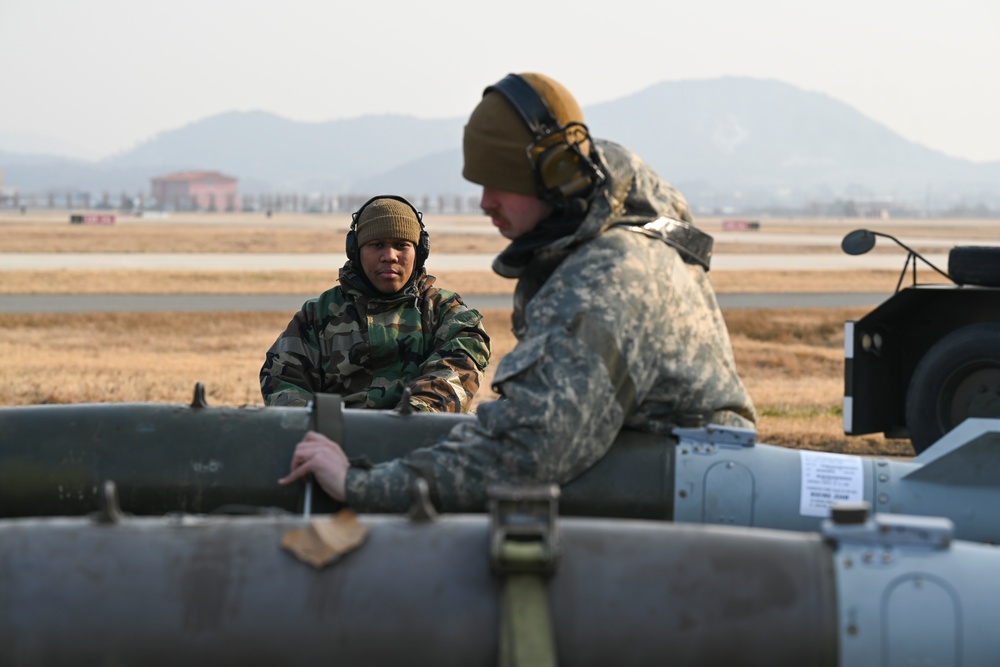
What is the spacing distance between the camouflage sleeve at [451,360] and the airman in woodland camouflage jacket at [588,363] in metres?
1.51

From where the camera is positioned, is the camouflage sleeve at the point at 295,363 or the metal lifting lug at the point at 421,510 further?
the camouflage sleeve at the point at 295,363

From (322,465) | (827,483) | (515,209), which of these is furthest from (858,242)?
(322,465)

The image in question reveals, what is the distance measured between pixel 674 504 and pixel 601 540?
0.96 metres

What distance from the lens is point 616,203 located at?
347 centimetres

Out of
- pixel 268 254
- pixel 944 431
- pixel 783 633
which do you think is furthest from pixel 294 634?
pixel 268 254

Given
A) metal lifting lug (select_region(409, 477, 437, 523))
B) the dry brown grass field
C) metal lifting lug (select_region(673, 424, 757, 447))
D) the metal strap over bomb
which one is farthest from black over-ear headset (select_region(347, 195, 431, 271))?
the dry brown grass field

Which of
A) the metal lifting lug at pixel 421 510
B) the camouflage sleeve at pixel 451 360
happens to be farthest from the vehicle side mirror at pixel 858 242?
the metal lifting lug at pixel 421 510

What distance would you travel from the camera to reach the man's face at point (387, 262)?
5.55 metres

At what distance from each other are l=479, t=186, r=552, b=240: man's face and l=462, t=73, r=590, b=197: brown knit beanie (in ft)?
0.09

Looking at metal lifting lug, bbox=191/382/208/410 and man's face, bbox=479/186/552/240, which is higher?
man's face, bbox=479/186/552/240

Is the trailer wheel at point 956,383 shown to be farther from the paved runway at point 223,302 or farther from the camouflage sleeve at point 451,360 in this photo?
the paved runway at point 223,302

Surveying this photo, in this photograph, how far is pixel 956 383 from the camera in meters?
6.88

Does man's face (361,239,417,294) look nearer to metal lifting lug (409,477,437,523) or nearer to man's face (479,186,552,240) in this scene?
man's face (479,186,552,240)

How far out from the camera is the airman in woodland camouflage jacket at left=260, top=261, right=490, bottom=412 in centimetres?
539
